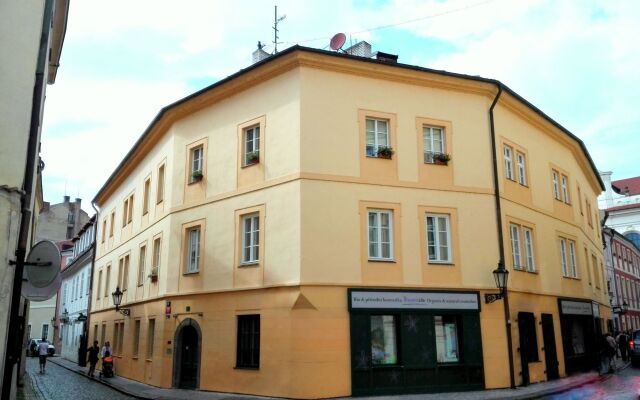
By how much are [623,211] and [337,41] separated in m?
54.7

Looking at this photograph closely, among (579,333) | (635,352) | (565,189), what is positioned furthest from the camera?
(635,352)

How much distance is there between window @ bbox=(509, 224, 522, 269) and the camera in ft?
67.2

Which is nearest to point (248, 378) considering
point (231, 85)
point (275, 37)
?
point (231, 85)

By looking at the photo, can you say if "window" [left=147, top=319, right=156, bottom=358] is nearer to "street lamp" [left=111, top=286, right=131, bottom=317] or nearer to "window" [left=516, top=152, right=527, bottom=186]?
"street lamp" [left=111, top=286, right=131, bottom=317]

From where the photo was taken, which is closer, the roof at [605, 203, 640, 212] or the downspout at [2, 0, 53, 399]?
the downspout at [2, 0, 53, 399]

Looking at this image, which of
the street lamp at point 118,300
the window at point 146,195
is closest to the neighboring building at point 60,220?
the street lamp at point 118,300

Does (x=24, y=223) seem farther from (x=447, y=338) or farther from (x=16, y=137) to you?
(x=447, y=338)

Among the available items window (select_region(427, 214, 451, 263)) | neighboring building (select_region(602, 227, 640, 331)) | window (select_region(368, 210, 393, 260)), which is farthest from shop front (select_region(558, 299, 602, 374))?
neighboring building (select_region(602, 227, 640, 331))

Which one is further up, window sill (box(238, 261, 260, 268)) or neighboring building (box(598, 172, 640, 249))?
neighboring building (box(598, 172, 640, 249))

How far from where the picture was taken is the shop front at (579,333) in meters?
22.6

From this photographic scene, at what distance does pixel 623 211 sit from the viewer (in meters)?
63.5

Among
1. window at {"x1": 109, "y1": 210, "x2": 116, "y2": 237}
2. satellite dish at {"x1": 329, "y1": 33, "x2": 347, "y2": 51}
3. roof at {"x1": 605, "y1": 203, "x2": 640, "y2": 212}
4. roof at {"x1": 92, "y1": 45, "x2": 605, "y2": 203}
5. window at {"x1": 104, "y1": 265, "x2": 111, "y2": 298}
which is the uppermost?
roof at {"x1": 605, "y1": 203, "x2": 640, "y2": 212}

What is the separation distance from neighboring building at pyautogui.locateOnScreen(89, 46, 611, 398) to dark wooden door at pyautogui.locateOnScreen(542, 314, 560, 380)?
0.27 feet

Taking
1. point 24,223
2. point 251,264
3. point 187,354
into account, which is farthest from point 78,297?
point 24,223
